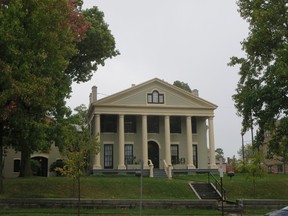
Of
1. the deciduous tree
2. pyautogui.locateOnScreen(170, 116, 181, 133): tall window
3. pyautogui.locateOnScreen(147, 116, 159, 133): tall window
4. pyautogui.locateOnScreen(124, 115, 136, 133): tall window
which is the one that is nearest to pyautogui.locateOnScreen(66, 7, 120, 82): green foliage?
the deciduous tree

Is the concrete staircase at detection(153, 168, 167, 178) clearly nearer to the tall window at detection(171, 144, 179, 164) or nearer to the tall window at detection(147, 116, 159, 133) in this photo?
the tall window at detection(171, 144, 179, 164)

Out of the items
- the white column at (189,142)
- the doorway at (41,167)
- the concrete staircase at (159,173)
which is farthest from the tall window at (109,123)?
the doorway at (41,167)

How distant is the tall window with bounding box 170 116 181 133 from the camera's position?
4623cm

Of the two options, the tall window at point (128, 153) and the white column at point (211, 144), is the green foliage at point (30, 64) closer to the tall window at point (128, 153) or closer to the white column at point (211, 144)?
the tall window at point (128, 153)

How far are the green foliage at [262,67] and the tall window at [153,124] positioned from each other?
19453 mm

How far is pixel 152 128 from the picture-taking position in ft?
150

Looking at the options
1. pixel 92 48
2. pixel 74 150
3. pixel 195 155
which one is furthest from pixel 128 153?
pixel 74 150

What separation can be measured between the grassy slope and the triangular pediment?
1307 centimetres

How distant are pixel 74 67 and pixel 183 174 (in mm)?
15125

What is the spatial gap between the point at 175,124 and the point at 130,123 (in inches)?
192

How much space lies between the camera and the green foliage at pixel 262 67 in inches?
961

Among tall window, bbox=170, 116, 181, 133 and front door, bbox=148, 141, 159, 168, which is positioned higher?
tall window, bbox=170, 116, 181, 133

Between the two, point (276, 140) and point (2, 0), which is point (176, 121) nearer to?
point (276, 140)

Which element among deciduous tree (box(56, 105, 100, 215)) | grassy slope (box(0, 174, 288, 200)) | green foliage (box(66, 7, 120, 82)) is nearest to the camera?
deciduous tree (box(56, 105, 100, 215))
